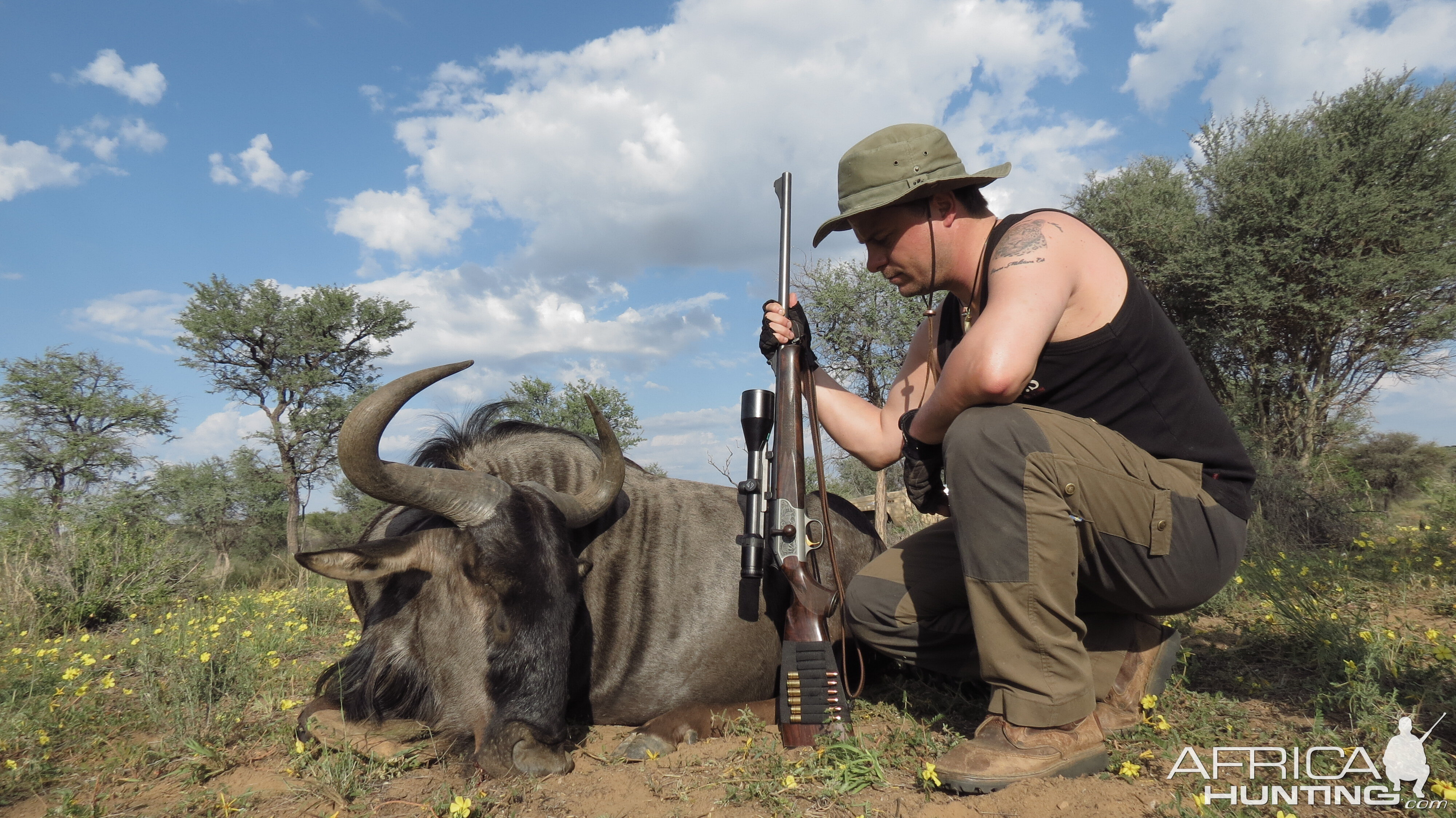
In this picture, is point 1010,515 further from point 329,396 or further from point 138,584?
point 329,396

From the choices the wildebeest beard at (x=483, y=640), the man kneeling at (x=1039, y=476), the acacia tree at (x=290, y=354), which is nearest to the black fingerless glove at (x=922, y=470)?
the man kneeling at (x=1039, y=476)

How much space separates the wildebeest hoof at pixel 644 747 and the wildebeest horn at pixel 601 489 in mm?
919

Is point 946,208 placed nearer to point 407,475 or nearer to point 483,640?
point 407,475

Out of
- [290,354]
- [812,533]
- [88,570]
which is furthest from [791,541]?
[290,354]

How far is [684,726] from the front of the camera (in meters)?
3.21

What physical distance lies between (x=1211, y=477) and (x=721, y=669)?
7.06 feet

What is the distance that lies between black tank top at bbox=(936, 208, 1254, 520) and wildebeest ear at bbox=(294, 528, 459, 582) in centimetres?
242

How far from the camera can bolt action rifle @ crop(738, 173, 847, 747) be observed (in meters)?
2.93

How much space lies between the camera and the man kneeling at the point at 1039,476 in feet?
8.00

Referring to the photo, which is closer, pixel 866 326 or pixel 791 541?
pixel 791 541

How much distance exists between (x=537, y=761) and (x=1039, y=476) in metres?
2.03

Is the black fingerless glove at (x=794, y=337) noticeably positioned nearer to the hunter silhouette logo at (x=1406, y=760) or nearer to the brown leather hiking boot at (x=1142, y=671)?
the brown leather hiking boot at (x=1142, y=671)

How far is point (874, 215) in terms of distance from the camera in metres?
3.08

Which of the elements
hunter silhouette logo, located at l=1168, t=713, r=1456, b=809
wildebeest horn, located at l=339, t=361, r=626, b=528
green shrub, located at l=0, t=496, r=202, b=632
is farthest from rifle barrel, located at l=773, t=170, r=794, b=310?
green shrub, located at l=0, t=496, r=202, b=632
